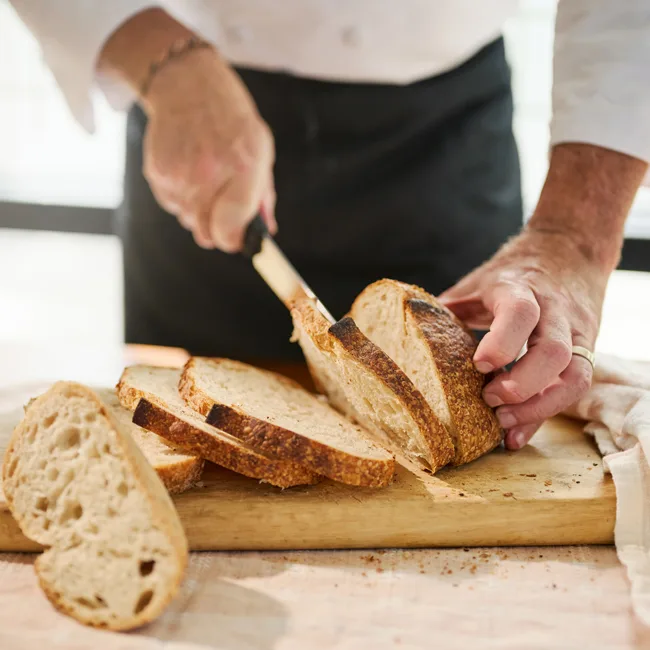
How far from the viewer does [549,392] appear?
5.81 ft

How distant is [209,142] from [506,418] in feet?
3.62

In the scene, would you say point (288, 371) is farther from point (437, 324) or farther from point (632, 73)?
point (632, 73)

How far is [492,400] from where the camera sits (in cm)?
175

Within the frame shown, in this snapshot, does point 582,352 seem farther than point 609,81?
No

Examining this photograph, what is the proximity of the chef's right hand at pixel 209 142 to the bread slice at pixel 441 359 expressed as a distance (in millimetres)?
560

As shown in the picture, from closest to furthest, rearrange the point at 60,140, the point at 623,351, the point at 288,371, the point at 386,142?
the point at 288,371
the point at 386,142
the point at 623,351
the point at 60,140

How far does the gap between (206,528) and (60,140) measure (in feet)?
16.8

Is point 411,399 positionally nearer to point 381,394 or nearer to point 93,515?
point 381,394

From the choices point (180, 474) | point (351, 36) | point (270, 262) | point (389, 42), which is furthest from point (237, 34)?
point (180, 474)

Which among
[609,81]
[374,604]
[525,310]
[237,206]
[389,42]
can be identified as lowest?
[374,604]

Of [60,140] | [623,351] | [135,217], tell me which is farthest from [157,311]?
[60,140]

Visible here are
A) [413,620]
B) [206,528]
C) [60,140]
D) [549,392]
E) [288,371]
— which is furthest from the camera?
[60,140]

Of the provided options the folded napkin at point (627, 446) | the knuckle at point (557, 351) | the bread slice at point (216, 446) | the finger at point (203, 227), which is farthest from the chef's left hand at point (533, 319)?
the finger at point (203, 227)

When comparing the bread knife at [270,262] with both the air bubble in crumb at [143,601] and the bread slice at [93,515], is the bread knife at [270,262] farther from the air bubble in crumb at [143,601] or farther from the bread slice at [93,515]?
the air bubble in crumb at [143,601]
